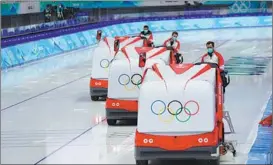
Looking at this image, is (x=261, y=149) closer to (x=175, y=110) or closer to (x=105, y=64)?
(x=175, y=110)

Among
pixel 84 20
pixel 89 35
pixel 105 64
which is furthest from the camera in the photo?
pixel 84 20

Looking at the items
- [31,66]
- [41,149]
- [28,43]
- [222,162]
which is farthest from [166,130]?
[28,43]

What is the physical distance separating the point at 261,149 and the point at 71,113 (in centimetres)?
449

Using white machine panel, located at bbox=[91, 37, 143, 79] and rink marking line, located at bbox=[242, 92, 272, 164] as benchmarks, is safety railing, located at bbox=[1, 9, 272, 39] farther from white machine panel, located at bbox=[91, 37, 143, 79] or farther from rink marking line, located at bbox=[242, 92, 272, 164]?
rink marking line, located at bbox=[242, 92, 272, 164]

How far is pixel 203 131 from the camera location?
719 centimetres

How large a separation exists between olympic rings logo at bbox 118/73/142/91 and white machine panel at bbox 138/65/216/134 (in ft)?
10.1

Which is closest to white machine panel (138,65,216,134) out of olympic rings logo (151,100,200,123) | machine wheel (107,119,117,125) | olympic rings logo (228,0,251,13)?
olympic rings logo (151,100,200,123)

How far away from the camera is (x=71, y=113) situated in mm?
11898

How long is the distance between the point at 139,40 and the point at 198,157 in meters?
6.15

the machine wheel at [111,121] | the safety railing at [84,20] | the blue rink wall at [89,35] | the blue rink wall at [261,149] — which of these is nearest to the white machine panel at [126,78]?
the machine wheel at [111,121]

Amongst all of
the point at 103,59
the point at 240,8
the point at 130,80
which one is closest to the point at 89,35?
the point at 240,8

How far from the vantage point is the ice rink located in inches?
335

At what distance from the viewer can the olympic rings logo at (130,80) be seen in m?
10.3

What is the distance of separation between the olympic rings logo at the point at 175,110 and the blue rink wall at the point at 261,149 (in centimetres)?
102
